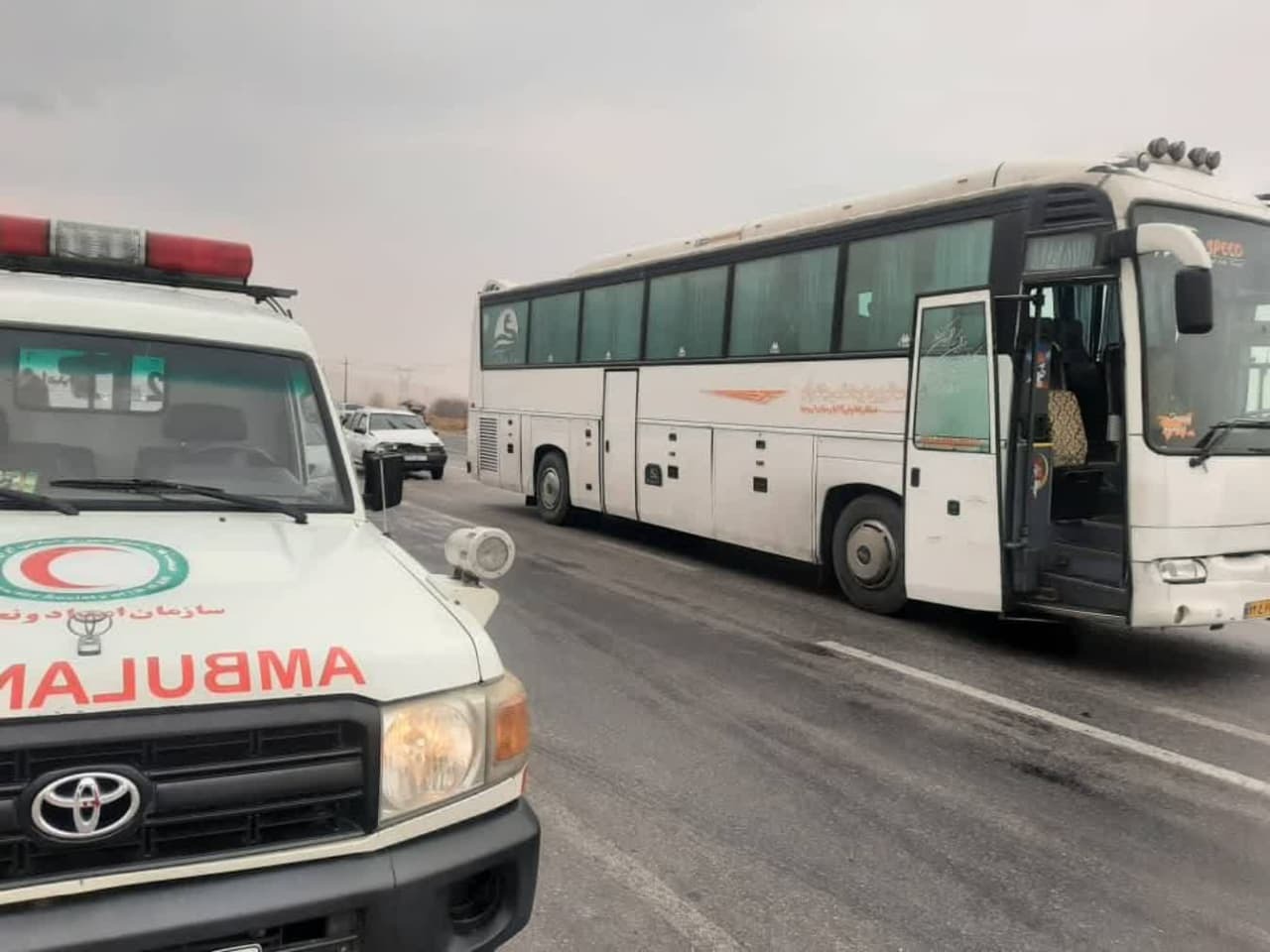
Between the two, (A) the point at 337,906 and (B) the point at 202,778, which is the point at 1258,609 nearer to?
(A) the point at 337,906

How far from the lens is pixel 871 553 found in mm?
8469

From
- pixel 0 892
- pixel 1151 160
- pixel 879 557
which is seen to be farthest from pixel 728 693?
pixel 1151 160

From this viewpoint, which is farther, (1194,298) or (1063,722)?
(1194,298)

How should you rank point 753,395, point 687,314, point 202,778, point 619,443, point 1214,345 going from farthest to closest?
point 619,443
point 687,314
point 753,395
point 1214,345
point 202,778

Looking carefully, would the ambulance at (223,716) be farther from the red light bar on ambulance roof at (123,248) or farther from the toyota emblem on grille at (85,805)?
the red light bar on ambulance roof at (123,248)

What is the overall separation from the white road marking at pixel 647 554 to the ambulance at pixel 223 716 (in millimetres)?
7554

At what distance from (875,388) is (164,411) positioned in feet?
20.4

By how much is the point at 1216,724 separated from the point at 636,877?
403 centimetres

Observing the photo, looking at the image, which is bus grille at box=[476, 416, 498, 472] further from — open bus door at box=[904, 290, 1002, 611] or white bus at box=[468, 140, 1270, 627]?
open bus door at box=[904, 290, 1002, 611]

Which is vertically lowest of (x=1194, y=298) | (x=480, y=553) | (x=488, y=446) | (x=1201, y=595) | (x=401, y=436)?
(x=1201, y=595)

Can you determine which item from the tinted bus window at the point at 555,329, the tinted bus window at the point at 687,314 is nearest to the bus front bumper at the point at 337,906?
the tinted bus window at the point at 687,314

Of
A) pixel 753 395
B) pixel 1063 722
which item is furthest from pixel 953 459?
pixel 753 395

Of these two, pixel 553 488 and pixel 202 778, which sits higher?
pixel 553 488

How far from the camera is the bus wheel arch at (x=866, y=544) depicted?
831cm
